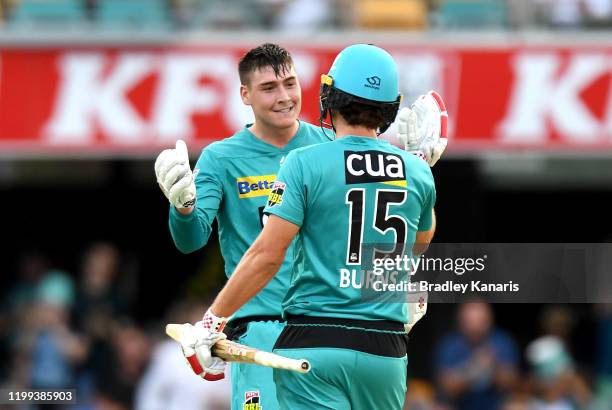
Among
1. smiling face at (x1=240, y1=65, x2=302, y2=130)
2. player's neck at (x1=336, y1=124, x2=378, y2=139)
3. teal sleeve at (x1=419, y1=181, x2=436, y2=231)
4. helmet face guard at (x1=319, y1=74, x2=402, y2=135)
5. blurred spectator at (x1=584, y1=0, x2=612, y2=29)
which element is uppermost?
blurred spectator at (x1=584, y1=0, x2=612, y2=29)

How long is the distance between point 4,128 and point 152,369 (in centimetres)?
244

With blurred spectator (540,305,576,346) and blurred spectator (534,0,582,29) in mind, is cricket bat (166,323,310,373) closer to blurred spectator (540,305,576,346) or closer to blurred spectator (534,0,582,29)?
blurred spectator (534,0,582,29)

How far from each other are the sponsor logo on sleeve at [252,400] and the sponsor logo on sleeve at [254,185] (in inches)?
34.7

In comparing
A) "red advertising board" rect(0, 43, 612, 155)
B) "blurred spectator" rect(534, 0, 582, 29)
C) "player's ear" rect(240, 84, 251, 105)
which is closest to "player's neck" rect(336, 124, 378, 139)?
"player's ear" rect(240, 84, 251, 105)

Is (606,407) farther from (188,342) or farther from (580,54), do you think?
(188,342)

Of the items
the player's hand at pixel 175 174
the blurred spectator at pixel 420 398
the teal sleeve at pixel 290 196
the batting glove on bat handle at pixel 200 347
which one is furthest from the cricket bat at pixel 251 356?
the blurred spectator at pixel 420 398

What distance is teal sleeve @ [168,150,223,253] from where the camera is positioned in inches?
218

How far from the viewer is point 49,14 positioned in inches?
449

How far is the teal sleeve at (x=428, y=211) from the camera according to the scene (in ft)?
16.0

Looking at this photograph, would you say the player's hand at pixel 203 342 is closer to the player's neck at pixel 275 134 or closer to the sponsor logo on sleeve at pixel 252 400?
the sponsor logo on sleeve at pixel 252 400

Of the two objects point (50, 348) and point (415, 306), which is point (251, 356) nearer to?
point (415, 306)

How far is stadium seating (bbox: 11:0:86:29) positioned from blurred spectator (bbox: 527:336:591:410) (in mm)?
5092

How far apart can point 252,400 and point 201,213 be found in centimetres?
85

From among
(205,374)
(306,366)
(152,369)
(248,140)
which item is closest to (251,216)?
(248,140)
